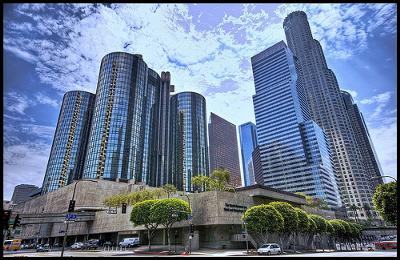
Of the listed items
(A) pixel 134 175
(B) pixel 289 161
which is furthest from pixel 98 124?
(B) pixel 289 161

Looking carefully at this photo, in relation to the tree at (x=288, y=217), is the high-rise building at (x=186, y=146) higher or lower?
higher

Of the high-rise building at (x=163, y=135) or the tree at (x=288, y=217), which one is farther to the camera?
the high-rise building at (x=163, y=135)

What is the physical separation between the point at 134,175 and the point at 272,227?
93234mm

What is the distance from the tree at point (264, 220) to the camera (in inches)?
1845

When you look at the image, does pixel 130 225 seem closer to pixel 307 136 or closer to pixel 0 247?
pixel 0 247

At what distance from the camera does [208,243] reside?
5831 cm

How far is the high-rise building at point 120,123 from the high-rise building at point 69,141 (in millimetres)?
31695

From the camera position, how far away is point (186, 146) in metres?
187

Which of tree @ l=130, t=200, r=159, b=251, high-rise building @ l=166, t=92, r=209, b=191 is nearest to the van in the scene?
tree @ l=130, t=200, r=159, b=251

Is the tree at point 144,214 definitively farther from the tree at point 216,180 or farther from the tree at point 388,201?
the tree at point 388,201

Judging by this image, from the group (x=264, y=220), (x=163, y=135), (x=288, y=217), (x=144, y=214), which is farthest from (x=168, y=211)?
(x=163, y=135)

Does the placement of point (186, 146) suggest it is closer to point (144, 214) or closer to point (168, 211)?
point (144, 214)

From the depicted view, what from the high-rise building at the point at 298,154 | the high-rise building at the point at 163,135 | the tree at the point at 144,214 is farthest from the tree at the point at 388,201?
the high-rise building at the point at 298,154

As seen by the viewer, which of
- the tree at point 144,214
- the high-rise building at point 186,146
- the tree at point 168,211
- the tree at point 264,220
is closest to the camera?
the tree at point 264,220
